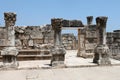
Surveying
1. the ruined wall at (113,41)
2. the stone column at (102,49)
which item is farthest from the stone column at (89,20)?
Answer: the stone column at (102,49)

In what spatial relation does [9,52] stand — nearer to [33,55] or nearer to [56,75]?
[56,75]

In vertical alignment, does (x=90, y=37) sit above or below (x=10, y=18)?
below

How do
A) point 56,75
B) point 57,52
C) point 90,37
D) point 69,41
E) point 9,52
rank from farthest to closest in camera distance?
point 69,41 → point 90,37 → point 57,52 → point 9,52 → point 56,75

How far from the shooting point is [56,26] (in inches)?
356

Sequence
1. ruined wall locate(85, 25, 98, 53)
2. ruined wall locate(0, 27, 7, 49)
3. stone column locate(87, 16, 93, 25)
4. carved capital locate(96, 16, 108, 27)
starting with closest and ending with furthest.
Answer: carved capital locate(96, 16, 108, 27), ruined wall locate(0, 27, 7, 49), ruined wall locate(85, 25, 98, 53), stone column locate(87, 16, 93, 25)

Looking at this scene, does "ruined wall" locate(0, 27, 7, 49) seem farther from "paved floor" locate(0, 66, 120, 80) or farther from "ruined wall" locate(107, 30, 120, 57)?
"ruined wall" locate(107, 30, 120, 57)

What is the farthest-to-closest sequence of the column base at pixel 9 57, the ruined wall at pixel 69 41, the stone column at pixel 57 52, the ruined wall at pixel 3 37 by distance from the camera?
the ruined wall at pixel 69 41 → the ruined wall at pixel 3 37 → the stone column at pixel 57 52 → the column base at pixel 9 57

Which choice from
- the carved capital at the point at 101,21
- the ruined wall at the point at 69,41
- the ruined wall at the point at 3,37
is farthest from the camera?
the ruined wall at the point at 69,41

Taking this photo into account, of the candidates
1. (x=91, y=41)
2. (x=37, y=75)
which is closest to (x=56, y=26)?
(x=37, y=75)

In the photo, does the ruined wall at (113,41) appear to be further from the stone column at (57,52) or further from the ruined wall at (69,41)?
the ruined wall at (69,41)

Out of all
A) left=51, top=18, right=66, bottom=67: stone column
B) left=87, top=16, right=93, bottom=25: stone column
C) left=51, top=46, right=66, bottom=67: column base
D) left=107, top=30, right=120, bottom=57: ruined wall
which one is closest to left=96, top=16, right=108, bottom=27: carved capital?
left=51, top=18, right=66, bottom=67: stone column

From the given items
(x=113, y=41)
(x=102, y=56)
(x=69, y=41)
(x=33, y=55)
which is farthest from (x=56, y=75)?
(x=69, y=41)

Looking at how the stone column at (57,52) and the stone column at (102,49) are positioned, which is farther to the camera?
the stone column at (102,49)

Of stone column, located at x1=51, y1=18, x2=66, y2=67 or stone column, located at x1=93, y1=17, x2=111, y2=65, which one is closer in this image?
stone column, located at x1=51, y1=18, x2=66, y2=67
